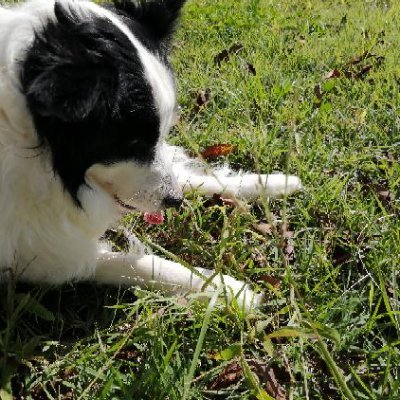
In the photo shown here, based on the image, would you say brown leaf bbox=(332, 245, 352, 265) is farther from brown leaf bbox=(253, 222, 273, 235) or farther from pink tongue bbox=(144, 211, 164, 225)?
pink tongue bbox=(144, 211, 164, 225)

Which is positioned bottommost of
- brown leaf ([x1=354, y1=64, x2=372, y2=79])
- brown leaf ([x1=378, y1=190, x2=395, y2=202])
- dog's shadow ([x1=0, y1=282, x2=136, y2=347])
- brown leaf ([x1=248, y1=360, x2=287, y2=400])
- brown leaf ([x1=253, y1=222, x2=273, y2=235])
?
dog's shadow ([x1=0, y1=282, x2=136, y2=347])

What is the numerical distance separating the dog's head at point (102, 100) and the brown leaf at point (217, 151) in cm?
76

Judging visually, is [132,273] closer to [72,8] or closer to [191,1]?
[72,8]

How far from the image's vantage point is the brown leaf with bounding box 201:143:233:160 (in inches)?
106

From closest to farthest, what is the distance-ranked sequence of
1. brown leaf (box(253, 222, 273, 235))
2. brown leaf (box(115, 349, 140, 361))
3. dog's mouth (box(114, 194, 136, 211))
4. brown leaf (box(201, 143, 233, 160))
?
1. brown leaf (box(115, 349, 140, 361))
2. dog's mouth (box(114, 194, 136, 211))
3. brown leaf (box(253, 222, 273, 235))
4. brown leaf (box(201, 143, 233, 160))

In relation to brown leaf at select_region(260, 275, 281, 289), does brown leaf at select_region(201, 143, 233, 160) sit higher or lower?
higher

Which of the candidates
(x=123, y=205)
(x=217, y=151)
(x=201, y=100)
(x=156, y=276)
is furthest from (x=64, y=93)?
(x=201, y=100)

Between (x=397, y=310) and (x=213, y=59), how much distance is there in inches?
97.8

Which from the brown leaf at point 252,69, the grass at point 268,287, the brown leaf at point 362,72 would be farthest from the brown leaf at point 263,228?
the brown leaf at point 362,72

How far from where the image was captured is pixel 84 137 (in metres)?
1.62

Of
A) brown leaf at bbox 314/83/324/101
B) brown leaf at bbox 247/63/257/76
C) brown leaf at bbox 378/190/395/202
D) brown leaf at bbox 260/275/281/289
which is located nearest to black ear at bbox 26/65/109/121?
brown leaf at bbox 260/275/281/289

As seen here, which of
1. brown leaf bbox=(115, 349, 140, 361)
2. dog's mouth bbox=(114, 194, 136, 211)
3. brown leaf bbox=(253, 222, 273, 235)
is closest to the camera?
brown leaf bbox=(115, 349, 140, 361)

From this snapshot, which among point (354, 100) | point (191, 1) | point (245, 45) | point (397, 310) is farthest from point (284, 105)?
point (191, 1)

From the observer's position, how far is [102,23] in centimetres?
165
